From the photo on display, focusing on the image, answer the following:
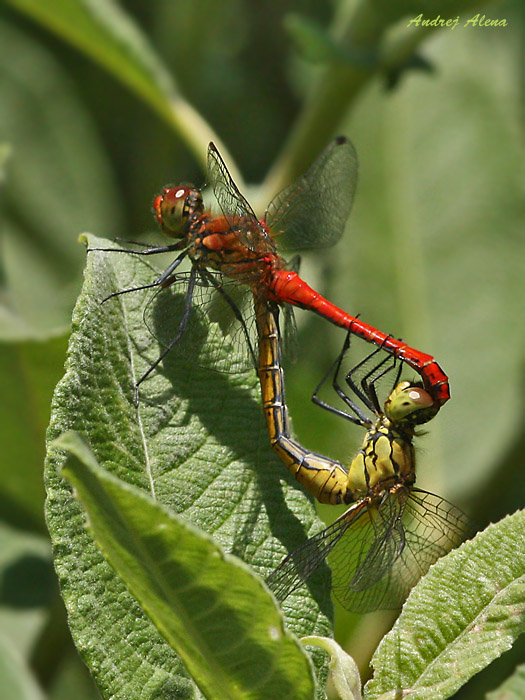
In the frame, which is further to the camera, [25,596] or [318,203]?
[318,203]

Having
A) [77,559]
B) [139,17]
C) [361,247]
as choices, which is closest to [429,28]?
[361,247]

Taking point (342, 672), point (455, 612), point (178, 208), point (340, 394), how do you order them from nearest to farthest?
point (342, 672), point (455, 612), point (178, 208), point (340, 394)

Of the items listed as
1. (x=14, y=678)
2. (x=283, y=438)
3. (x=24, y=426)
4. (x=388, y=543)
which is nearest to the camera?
(x=283, y=438)

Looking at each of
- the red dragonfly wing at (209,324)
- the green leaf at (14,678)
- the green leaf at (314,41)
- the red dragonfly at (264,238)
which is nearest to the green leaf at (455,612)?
the red dragonfly wing at (209,324)

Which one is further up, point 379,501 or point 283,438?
point 283,438

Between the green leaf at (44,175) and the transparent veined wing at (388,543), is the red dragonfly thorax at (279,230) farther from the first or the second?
the green leaf at (44,175)

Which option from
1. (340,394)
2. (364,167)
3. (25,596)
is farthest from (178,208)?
(364,167)

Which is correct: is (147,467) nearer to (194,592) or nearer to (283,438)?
(194,592)

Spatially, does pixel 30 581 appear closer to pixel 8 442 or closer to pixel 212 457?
pixel 8 442

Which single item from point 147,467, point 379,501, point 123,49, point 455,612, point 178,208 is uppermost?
point 123,49
